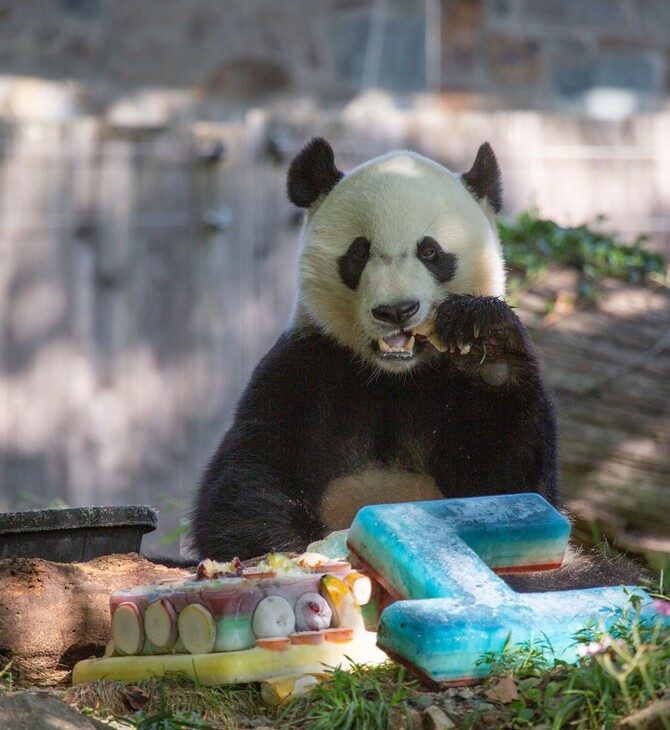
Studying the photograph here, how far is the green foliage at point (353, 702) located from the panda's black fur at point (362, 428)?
131cm

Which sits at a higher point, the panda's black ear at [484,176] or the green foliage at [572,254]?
the panda's black ear at [484,176]

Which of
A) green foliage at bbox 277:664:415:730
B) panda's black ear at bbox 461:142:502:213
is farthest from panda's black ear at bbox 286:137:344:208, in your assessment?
green foliage at bbox 277:664:415:730

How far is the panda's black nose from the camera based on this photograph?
16.1 ft

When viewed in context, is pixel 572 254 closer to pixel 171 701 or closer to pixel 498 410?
pixel 498 410

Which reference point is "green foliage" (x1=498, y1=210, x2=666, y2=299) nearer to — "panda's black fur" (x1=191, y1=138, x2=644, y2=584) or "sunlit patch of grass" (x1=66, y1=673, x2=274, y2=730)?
"panda's black fur" (x1=191, y1=138, x2=644, y2=584)

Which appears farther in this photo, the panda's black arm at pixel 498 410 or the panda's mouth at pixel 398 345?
the panda's mouth at pixel 398 345

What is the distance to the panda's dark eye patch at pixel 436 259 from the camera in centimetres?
525

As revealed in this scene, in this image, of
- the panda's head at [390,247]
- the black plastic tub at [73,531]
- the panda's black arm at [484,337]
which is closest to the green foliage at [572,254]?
the panda's head at [390,247]

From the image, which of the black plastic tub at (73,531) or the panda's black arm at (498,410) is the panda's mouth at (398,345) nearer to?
the panda's black arm at (498,410)

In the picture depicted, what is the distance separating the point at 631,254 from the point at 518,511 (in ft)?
18.6

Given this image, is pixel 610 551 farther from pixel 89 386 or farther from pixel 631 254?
pixel 89 386

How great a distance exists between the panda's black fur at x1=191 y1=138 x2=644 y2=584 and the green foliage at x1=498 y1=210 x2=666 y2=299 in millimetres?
3753

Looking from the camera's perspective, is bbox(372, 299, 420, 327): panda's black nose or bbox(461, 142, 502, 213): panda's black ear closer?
bbox(372, 299, 420, 327): panda's black nose

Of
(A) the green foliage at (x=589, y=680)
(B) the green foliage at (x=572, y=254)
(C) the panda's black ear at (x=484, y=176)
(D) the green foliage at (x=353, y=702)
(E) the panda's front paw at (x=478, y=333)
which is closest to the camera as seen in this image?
(A) the green foliage at (x=589, y=680)
